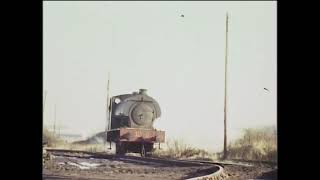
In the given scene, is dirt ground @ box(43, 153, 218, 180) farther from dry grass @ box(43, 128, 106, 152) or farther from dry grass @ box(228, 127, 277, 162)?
dry grass @ box(228, 127, 277, 162)

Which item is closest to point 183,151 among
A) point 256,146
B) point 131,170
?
point 131,170

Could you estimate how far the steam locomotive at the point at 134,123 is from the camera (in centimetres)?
957

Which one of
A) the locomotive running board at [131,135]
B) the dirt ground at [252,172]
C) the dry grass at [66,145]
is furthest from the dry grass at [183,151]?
the dry grass at [66,145]

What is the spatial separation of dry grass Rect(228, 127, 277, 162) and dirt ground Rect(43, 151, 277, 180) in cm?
23

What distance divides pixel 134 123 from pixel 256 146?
3122mm
